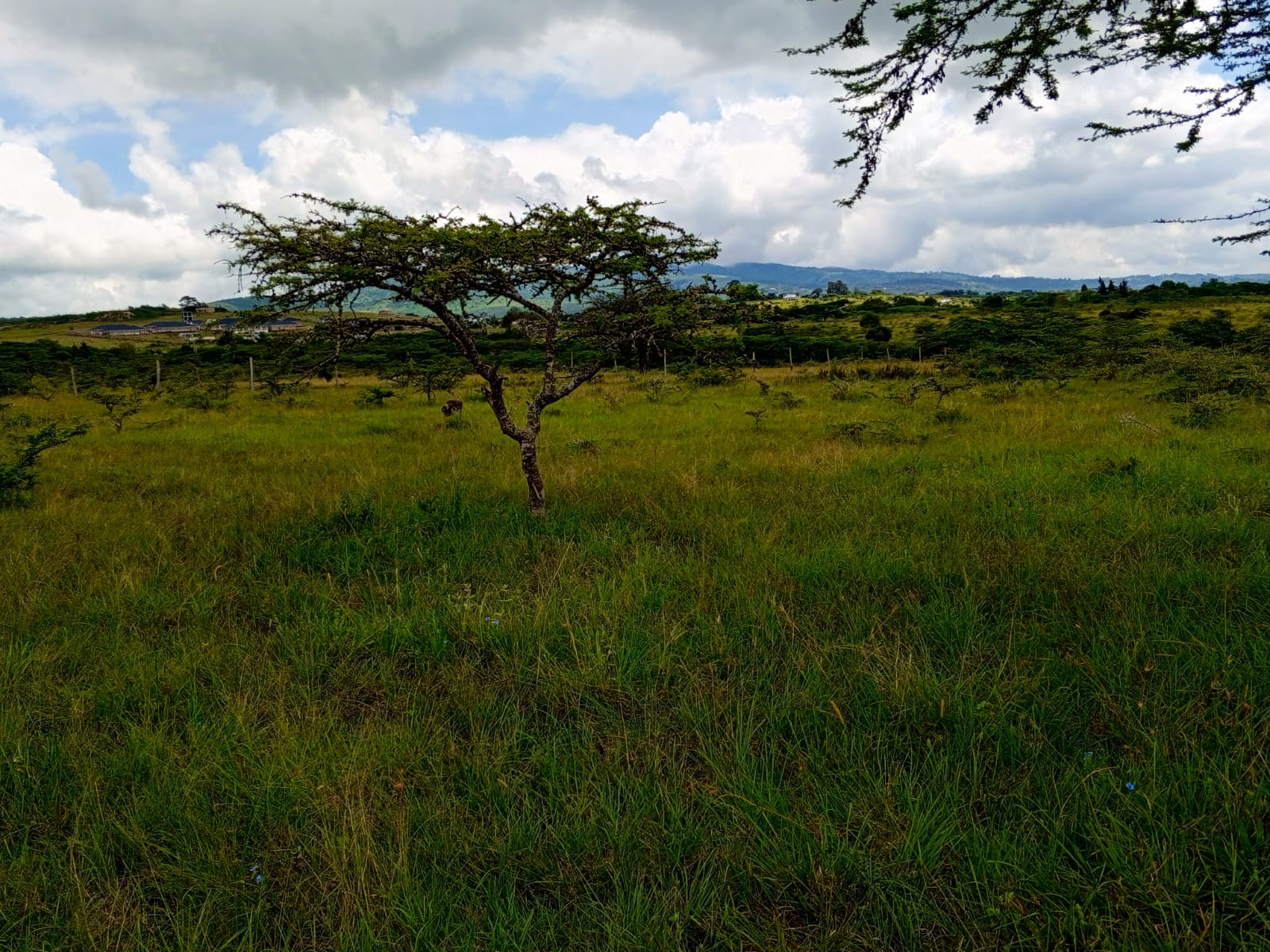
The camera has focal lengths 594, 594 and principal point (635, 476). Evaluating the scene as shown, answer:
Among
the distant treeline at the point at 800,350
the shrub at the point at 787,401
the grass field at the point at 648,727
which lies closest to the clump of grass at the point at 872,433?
the distant treeline at the point at 800,350

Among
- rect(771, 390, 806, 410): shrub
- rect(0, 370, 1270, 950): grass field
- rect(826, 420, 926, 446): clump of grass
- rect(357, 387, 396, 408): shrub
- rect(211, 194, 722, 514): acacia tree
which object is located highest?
rect(211, 194, 722, 514): acacia tree

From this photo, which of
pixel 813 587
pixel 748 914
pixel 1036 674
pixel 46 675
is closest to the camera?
pixel 748 914

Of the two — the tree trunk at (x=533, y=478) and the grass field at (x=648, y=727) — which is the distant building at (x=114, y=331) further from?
the grass field at (x=648, y=727)

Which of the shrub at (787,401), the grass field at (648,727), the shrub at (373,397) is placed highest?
the shrub at (373,397)

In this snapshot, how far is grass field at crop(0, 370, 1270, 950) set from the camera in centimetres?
213

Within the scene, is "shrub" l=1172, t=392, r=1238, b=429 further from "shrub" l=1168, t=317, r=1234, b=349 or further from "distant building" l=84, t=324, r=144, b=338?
"distant building" l=84, t=324, r=144, b=338

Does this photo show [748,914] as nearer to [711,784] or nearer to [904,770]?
[711,784]

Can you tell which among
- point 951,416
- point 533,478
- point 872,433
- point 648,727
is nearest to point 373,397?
point 533,478

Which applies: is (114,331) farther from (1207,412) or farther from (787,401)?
(1207,412)

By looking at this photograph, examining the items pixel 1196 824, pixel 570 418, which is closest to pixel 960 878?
pixel 1196 824

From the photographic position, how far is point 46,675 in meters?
3.68

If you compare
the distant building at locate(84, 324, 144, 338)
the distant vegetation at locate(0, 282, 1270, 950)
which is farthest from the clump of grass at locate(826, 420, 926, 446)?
the distant building at locate(84, 324, 144, 338)

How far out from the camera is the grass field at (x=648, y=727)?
213cm

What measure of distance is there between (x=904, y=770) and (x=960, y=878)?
559 mm
